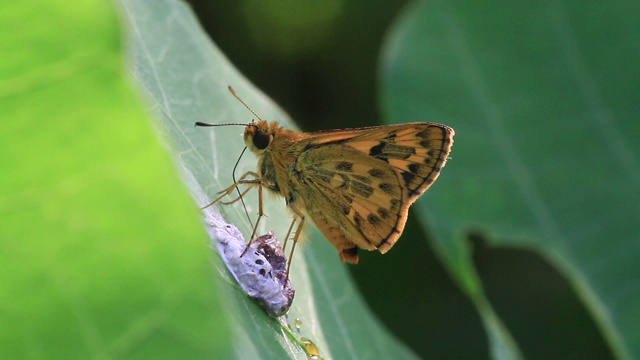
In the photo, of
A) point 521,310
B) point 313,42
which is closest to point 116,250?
point 521,310

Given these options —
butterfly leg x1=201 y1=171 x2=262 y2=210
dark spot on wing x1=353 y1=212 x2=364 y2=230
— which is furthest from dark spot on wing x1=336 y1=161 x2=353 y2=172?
butterfly leg x1=201 y1=171 x2=262 y2=210

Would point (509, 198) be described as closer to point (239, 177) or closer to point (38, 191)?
point (239, 177)

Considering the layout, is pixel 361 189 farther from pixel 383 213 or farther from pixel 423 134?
pixel 423 134

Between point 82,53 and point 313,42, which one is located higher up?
point 82,53

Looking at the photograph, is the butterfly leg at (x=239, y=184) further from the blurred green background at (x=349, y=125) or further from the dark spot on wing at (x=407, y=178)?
the dark spot on wing at (x=407, y=178)

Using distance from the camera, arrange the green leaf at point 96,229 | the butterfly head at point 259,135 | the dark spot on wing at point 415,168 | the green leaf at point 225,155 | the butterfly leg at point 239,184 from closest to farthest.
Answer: the green leaf at point 96,229 → the green leaf at point 225,155 → the butterfly leg at point 239,184 → the butterfly head at point 259,135 → the dark spot on wing at point 415,168

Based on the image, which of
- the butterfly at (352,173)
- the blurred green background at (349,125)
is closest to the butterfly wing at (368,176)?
the butterfly at (352,173)

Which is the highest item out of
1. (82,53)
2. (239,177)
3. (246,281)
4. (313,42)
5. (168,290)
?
(82,53)
